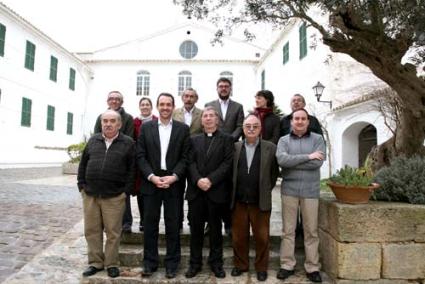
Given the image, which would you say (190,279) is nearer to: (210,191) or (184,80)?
(210,191)

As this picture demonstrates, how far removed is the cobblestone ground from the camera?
473 cm

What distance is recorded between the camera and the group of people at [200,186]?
404 cm

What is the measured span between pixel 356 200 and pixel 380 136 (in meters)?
7.30

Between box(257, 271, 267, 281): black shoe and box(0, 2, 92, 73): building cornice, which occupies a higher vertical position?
box(0, 2, 92, 73): building cornice

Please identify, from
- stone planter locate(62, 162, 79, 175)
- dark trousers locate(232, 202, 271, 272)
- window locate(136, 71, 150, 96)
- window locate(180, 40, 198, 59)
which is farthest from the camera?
window locate(180, 40, 198, 59)

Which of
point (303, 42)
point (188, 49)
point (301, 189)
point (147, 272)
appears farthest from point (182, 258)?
point (188, 49)

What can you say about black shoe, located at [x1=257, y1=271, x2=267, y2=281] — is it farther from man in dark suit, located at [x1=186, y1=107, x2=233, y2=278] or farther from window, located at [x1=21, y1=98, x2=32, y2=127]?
window, located at [x1=21, y1=98, x2=32, y2=127]

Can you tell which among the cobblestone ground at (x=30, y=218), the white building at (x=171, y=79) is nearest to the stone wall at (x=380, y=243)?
the white building at (x=171, y=79)

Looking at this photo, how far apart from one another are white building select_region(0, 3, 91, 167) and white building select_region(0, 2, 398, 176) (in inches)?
1.9

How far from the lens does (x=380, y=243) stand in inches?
153

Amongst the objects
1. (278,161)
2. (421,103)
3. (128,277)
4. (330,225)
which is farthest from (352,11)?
(128,277)

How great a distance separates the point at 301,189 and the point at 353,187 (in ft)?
1.77

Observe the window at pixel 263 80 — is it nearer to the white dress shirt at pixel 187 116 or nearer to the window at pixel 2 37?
the window at pixel 2 37

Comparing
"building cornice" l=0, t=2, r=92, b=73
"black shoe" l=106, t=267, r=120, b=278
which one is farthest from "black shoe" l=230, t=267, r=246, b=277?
"building cornice" l=0, t=2, r=92, b=73
